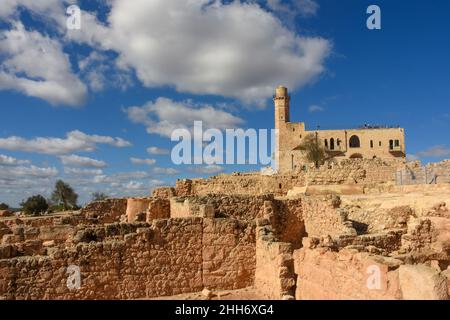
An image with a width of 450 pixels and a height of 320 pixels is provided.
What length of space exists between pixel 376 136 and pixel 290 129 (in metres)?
11.7

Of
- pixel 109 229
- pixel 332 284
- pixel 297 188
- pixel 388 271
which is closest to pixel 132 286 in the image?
pixel 109 229

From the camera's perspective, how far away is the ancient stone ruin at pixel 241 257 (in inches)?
259

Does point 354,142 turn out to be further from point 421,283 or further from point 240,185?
point 421,283

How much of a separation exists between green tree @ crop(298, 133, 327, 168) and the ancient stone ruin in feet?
124

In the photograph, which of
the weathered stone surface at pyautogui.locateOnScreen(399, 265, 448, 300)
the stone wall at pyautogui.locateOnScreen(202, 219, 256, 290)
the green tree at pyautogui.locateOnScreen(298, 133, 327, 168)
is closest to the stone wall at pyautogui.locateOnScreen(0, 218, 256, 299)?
the stone wall at pyautogui.locateOnScreen(202, 219, 256, 290)

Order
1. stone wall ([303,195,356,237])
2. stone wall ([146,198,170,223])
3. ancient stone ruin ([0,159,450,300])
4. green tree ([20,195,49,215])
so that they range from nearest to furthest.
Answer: ancient stone ruin ([0,159,450,300]) < stone wall ([303,195,356,237]) < stone wall ([146,198,170,223]) < green tree ([20,195,49,215])

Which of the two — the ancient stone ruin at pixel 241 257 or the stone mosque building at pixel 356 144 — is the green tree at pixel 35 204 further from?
the ancient stone ruin at pixel 241 257

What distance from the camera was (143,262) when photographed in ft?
27.6

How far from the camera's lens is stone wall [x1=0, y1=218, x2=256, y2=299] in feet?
24.9

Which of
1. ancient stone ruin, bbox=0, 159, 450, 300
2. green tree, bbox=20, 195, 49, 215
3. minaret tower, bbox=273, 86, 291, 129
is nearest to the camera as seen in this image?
ancient stone ruin, bbox=0, 159, 450, 300

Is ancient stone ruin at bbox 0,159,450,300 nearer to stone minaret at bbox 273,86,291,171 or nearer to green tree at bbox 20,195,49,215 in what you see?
green tree at bbox 20,195,49,215

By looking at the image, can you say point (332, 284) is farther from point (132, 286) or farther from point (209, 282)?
point (132, 286)

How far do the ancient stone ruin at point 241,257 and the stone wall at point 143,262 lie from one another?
0.02 meters

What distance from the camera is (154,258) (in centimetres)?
852
